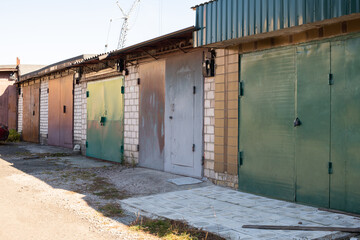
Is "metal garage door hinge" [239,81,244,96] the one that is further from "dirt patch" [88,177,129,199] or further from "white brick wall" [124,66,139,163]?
"white brick wall" [124,66,139,163]

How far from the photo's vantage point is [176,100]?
28.1 ft

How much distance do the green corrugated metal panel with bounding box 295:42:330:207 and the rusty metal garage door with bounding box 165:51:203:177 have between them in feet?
8.22

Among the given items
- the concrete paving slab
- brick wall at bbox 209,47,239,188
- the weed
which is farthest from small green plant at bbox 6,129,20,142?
the weed

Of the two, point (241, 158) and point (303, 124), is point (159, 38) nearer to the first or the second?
point (241, 158)

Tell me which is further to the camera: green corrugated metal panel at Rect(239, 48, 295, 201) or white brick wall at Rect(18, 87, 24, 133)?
white brick wall at Rect(18, 87, 24, 133)

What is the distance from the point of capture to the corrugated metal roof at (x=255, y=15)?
4.74m

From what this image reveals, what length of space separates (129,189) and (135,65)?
419cm

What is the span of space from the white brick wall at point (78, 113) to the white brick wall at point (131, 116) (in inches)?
134

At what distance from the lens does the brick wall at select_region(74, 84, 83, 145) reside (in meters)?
13.4

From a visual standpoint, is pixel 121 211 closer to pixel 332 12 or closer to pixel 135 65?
pixel 332 12

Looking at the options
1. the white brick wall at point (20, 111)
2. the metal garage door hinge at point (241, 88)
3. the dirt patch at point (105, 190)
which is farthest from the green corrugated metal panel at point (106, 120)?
the white brick wall at point (20, 111)

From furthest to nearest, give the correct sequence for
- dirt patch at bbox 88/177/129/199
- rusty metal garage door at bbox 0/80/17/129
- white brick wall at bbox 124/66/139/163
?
rusty metal garage door at bbox 0/80/17/129 < white brick wall at bbox 124/66/139/163 < dirt patch at bbox 88/177/129/199

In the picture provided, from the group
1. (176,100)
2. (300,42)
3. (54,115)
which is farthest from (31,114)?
(300,42)

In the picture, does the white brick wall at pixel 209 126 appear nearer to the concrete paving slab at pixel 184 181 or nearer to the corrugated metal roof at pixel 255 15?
the concrete paving slab at pixel 184 181
